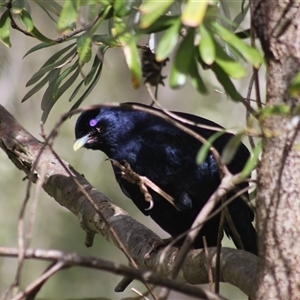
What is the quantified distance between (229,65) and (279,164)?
14.6 inches

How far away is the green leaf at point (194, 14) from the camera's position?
1.42 meters

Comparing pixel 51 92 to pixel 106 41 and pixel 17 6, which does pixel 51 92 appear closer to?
pixel 106 41

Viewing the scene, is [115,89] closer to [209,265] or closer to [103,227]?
[103,227]

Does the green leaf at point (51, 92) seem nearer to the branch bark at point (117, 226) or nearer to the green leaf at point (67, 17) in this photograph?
the branch bark at point (117, 226)

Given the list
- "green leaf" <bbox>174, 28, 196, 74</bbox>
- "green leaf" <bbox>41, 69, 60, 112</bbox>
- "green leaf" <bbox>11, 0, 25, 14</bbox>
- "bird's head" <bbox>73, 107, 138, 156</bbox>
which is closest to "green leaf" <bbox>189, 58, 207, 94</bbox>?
"green leaf" <bbox>174, 28, 196, 74</bbox>

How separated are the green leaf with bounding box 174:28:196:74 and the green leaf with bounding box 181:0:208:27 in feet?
0.43

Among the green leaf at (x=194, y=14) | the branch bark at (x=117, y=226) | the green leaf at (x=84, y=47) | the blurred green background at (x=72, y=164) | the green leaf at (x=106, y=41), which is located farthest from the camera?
the blurred green background at (x=72, y=164)

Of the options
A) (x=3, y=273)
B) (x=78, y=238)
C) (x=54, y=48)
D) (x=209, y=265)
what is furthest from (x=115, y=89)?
(x=209, y=265)

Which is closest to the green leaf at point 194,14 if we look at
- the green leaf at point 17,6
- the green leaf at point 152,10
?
the green leaf at point 152,10

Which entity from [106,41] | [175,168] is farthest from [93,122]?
[106,41]

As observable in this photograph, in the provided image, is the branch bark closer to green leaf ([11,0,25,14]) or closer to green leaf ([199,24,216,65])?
green leaf ([11,0,25,14])

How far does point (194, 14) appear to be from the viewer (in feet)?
4.70

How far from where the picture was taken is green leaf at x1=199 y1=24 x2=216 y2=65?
151cm

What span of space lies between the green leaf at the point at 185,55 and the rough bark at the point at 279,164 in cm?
30
